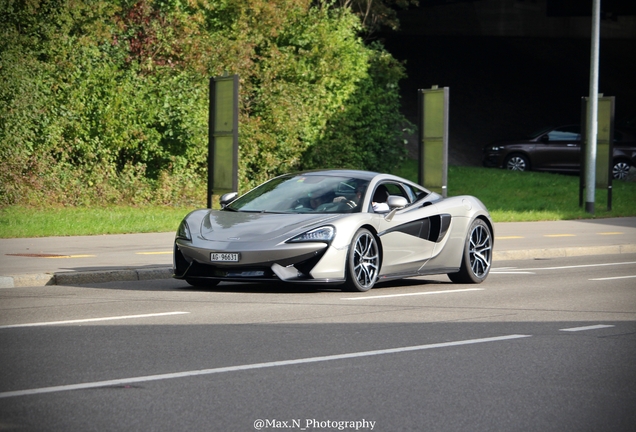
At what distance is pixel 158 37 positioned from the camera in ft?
88.9

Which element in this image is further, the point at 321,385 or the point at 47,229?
the point at 47,229

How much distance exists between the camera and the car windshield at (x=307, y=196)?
1259 centimetres

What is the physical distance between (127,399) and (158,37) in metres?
21.7

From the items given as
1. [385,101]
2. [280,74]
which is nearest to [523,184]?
[385,101]

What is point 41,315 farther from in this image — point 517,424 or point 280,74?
point 280,74

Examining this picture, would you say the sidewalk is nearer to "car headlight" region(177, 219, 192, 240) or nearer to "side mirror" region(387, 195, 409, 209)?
"car headlight" region(177, 219, 192, 240)

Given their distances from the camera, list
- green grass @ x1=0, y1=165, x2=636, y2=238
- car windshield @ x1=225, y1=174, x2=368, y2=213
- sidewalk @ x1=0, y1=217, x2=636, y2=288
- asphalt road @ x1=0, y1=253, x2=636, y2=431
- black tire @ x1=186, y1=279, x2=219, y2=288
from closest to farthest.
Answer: asphalt road @ x1=0, y1=253, x2=636, y2=431 → black tire @ x1=186, y1=279, x2=219, y2=288 → car windshield @ x1=225, y1=174, x2=368, y2=213 → sidewalk @ x1=0, y1=217, x2=636, y2=288 → green grass @ x1=0, y1=165, x2=636, y2=238

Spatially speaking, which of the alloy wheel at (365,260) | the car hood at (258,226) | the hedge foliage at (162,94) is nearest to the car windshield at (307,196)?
the car hood at (258,226)

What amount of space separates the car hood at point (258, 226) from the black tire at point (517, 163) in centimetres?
2729

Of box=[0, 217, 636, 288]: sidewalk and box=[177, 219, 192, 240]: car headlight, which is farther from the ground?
box=[177, 219, 192, 240]: car headlight

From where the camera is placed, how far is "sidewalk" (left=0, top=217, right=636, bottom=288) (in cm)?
1298

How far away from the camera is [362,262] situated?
12.1 meters

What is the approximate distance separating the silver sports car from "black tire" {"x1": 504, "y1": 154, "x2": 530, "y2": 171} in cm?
2506

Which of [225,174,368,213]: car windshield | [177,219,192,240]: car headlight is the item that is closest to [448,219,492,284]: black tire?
[225,174,368,213]: car windshield
